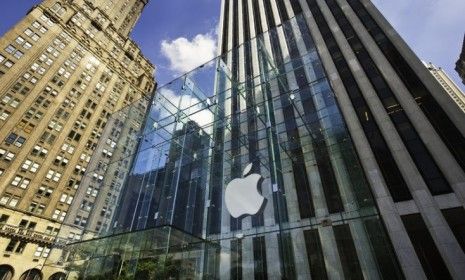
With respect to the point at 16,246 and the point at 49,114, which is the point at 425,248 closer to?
the point at 16,246

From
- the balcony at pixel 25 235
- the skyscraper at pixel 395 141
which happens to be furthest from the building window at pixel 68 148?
the skyscraper at pixel 395 141

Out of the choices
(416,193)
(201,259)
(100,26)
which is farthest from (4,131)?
(416,193)

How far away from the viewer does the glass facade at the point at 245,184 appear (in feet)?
43.7

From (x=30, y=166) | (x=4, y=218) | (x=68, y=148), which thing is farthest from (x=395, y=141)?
(x=68, y=148)

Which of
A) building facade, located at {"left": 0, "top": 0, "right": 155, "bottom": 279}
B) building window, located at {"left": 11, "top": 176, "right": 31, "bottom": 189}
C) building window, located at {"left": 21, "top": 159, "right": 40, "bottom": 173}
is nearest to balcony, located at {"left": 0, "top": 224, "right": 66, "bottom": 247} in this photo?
building facade, located at {"left": 0, "top": 0, "right": 155, "bottom": 279}

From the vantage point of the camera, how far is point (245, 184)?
1585 centimetres

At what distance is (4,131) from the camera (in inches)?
1721

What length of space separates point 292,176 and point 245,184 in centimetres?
433

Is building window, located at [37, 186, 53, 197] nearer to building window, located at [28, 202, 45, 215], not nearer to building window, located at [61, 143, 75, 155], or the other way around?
building window, located at [28, 202, 45, 215]

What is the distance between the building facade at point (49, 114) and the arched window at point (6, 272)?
11 centimetres

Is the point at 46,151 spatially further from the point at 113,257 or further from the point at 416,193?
the point at 416,193

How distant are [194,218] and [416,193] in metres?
13.6

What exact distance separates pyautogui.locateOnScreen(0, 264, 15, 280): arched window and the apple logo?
39.7 m

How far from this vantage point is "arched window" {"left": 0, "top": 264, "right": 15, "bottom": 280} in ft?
126
